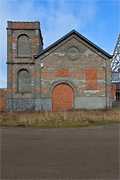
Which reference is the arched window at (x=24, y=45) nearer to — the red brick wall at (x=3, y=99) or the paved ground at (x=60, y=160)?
the red brick wall at (x=3, y=99)

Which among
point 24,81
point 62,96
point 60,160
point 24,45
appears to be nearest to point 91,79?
point 62,96

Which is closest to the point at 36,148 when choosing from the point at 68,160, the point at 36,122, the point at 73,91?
the point at 68,160

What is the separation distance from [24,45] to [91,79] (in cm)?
944

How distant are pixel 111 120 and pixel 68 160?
1544 cm

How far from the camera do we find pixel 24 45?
4419 cm

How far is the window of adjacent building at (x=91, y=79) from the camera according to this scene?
40.1 m

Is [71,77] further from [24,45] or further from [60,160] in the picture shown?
[60,160]

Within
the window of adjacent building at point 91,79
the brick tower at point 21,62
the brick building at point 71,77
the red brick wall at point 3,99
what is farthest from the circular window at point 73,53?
the red brick wall at point 3,99

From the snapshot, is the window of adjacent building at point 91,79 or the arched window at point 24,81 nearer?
the window of adjacent building at point 91,79

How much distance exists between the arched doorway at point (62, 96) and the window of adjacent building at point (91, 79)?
1993 millimetres

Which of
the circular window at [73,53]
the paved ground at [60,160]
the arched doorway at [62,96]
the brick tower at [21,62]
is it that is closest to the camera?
the paved ground at [60,160]

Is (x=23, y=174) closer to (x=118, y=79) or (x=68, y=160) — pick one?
(x=68, y=160)

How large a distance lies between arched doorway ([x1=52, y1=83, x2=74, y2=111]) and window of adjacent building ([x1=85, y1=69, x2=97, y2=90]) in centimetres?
199

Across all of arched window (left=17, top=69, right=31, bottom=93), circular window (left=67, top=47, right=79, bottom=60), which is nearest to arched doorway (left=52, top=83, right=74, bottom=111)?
circular window (left=67, top=47, right=79, bottom=60)
